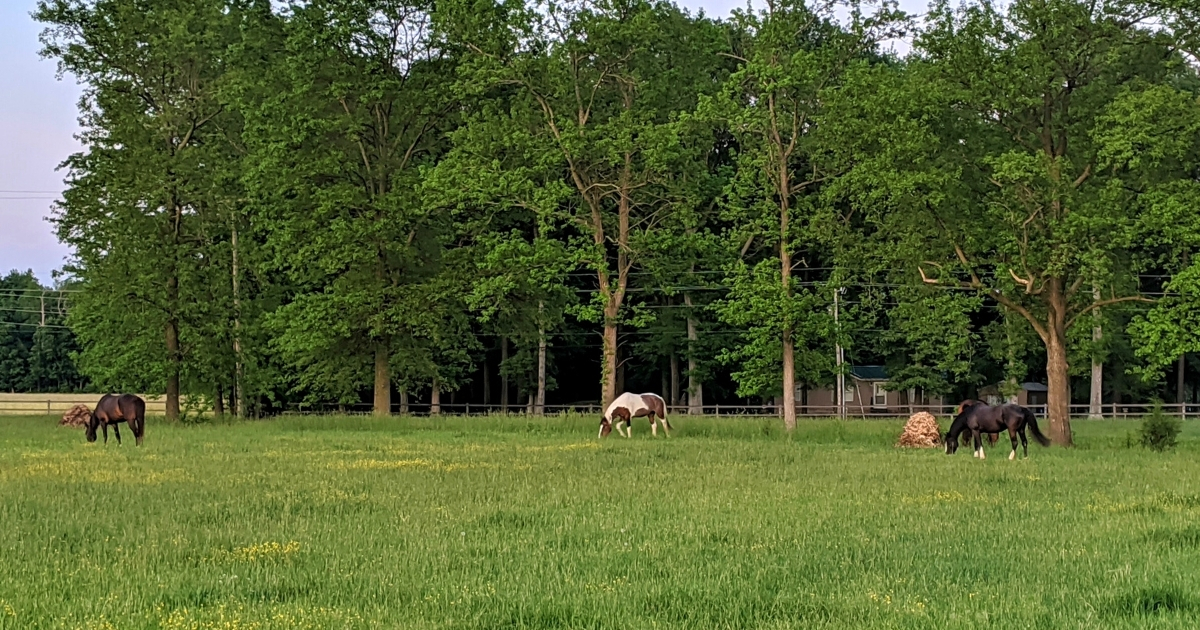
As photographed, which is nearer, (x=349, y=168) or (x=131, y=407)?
(x=131, y=407)

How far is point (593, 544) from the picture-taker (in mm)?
11719

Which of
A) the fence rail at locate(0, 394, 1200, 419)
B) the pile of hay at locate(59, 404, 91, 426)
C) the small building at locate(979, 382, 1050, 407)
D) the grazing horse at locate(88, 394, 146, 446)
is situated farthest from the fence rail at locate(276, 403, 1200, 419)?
the grazing horse at locate(88, 394, 146, 446)

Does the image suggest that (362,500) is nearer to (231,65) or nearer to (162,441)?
(162,441)


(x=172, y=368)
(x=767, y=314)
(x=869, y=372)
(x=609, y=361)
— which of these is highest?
(x=767, y=314)

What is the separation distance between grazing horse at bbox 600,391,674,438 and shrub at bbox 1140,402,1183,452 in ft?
41.9

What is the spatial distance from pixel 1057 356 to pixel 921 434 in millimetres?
4744

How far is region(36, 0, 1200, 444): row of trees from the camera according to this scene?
102 feet

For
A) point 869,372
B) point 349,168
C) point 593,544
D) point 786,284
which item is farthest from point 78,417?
point 869,372

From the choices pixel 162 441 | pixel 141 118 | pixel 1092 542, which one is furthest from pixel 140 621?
pixel 141 118

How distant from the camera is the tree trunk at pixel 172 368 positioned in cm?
4266

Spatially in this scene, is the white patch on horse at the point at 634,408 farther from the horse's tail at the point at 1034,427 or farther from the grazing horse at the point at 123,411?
the grazing horse at the point at 123,411

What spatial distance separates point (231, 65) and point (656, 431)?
70.5ft

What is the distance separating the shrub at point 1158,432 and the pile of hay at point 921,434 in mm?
4856

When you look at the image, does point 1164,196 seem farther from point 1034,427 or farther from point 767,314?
point 767,314
